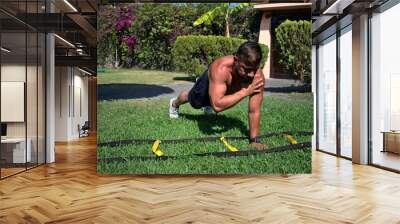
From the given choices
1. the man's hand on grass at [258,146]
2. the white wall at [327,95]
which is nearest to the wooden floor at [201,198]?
the man's hand on grass at [258,146]

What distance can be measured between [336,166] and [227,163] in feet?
8.84

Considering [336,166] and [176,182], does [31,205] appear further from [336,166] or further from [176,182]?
[336,166]

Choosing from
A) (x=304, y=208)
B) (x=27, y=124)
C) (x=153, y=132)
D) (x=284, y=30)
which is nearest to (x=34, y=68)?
(x=27, y=124)

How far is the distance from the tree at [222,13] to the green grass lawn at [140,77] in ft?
3.04

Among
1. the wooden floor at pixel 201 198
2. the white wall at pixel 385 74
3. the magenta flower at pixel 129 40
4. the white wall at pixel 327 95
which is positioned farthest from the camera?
the white wall at pixel 327 95

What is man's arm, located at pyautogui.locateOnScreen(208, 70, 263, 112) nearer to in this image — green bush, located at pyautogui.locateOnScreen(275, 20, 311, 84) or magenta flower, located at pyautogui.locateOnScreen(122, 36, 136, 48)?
green bush, located at pyautogui.locateOnScreen(275, 20, 311, 84)

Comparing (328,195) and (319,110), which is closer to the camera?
(328,195)

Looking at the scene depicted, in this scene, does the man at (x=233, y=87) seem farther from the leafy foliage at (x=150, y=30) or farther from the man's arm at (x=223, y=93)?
the leafy foliage at (x=150, y=30)

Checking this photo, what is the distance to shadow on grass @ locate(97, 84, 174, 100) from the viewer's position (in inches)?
276

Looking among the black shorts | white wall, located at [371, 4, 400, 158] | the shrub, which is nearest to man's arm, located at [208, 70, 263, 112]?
the black shorts

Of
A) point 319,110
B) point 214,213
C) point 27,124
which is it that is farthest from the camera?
point 319,110

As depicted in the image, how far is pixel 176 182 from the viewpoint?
6.57 m

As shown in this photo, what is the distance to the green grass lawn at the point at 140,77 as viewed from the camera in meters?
7.03

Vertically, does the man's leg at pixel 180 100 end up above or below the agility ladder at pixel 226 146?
above
